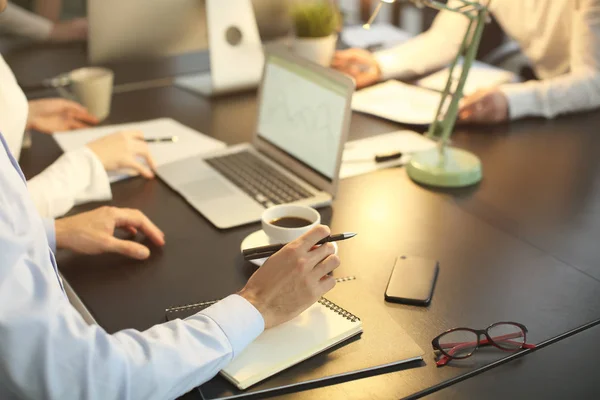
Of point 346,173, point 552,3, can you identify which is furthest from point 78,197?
point 552,3

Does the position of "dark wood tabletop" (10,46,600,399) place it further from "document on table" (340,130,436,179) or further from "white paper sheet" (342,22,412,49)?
"white paper sheet" (342,22,412,49)

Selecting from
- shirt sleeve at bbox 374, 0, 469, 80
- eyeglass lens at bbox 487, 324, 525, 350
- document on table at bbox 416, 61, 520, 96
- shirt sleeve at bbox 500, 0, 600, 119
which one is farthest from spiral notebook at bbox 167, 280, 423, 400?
shirt sleeve at bbox 374, 0, 469, 80

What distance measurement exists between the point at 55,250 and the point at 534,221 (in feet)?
2.88

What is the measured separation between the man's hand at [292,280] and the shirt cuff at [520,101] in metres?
0.98

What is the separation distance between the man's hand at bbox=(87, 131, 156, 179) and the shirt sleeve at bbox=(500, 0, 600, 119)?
3.02 ft

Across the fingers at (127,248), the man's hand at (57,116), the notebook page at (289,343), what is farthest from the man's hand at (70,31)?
the notebook page at (289,343)

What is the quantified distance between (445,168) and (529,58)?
1.10 m

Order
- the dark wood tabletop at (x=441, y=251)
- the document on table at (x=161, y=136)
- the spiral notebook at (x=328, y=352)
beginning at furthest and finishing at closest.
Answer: the document on table at (x=161, y=136)
the dark wood tabletop at (x=441, y=251)
the spiral notebook at (x=328, y=352)

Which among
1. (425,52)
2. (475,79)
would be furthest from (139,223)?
(425,52)

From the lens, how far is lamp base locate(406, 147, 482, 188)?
4.70ft

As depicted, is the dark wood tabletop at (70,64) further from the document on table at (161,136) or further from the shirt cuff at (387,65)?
the shirt cuff at (387,65)

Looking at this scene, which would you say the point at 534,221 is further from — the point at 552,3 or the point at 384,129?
the point at 552,3

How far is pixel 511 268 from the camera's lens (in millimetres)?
1143

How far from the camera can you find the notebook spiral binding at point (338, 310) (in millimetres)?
974
